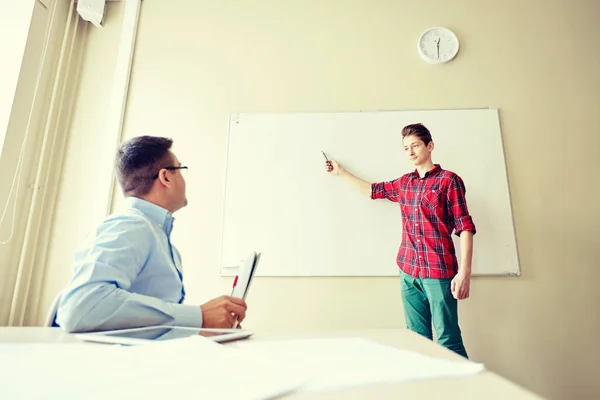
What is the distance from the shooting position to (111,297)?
659mm

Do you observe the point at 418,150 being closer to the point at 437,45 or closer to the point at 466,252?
the point at 466,252

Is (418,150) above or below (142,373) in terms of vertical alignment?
above

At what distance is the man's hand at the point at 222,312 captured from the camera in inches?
28.7

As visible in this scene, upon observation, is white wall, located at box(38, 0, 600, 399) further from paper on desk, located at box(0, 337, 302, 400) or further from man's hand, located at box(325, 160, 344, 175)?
paper on desk, located at box(0, 337, 302, 400)

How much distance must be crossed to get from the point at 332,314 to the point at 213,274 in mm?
701

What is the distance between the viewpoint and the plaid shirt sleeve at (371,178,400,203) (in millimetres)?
1802

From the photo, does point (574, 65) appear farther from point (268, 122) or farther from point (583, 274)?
point (268, 122)

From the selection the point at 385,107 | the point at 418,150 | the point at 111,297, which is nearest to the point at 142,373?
the point at 111,297

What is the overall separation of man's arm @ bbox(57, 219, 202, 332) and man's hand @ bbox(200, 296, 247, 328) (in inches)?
0.6

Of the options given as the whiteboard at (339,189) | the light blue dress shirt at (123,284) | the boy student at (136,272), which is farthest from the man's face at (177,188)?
the whiteboard at (339,189)

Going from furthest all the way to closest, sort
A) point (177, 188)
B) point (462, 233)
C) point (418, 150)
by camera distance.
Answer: point (418, 150) < point (462, 233) < point (177, 188)

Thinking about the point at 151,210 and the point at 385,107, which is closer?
the point at 151,210

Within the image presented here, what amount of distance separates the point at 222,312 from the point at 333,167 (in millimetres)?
1338

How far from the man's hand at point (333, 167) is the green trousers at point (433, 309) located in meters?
0.68
